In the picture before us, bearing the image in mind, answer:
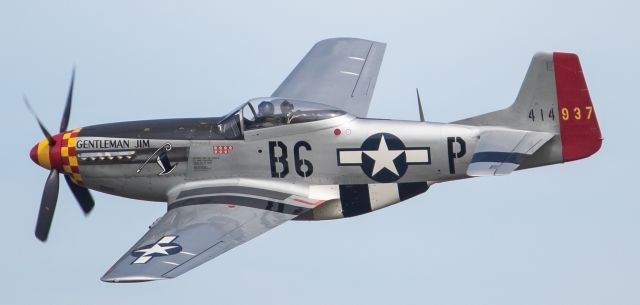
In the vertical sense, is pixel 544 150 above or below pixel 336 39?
below

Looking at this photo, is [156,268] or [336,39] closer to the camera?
[156,268]

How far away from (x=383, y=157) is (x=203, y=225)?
2.93 m

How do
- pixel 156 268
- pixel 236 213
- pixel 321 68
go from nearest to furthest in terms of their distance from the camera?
pixel 156 268, pixel 236 213, pixel 321 68

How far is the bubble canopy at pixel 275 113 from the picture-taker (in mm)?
26219

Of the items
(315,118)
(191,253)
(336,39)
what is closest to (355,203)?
(315,118)

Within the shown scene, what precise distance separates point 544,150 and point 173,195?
5.72m

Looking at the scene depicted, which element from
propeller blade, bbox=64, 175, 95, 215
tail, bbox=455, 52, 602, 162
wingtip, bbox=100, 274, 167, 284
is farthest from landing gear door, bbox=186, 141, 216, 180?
tail, bbox=455, 52, 602, 162

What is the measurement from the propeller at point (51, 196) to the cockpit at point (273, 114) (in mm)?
2833

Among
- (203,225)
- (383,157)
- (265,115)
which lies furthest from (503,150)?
(203,225)

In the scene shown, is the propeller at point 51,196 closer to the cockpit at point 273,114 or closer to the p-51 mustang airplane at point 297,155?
the p-51 mustang airplane at point 297,155

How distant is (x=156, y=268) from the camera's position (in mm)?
23578

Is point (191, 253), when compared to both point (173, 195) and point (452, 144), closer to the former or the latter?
point (173, 195)

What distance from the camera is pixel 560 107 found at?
25.7m

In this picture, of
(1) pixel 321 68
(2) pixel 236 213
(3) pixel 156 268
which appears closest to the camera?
(3) pixel 156 268
